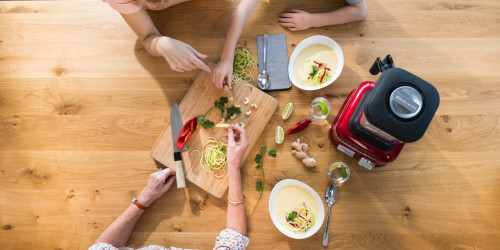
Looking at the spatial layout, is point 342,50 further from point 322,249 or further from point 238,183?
point 322,249

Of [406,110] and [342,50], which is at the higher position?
[406,110]

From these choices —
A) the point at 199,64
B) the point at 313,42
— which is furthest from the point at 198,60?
the point at 313,42

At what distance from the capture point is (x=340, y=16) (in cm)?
148

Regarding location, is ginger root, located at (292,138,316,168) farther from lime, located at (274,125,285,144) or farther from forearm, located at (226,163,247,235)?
forearm, located at (226,163,247,235)

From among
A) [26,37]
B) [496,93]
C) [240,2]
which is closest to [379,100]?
[240,2]

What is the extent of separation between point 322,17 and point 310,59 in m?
0.24

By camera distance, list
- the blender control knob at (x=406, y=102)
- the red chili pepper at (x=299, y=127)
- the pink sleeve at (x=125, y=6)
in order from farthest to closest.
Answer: the red chili pepper at (x=299, y=127) < the pink sleeve at (x=125, y=6) < the blender control knob at (x=406, y=102)

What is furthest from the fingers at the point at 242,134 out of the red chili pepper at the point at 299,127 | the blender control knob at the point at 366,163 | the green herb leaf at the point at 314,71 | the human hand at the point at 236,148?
the blender control knob at the point at 366,163

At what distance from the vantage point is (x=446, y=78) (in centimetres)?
147

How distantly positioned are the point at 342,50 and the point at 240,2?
0.57m

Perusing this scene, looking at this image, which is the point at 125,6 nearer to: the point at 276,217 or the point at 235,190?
the point at 235,190

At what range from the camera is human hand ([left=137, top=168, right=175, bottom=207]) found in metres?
1.37

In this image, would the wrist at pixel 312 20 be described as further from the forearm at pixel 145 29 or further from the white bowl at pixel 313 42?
the forearm at pixel 145 29

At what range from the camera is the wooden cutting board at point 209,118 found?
1.40 m
